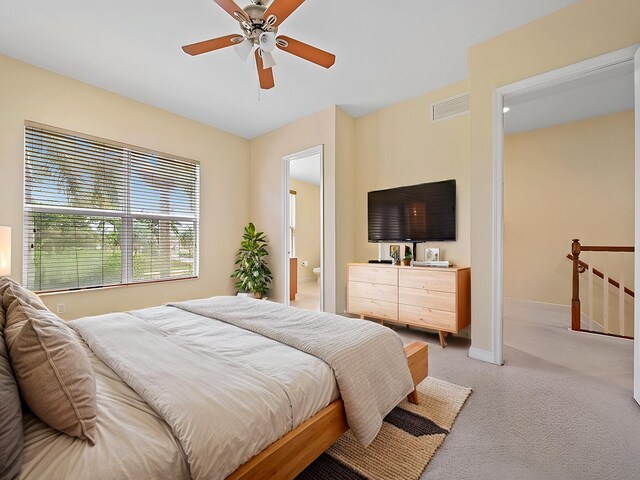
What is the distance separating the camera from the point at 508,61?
2539 mm

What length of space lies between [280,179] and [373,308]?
2433 mm

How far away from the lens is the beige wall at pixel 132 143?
283 centimetres

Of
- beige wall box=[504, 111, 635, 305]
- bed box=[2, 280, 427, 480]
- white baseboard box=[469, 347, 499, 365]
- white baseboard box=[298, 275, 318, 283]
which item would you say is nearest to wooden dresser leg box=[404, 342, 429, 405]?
bed box=[2, 280, 427, 480]

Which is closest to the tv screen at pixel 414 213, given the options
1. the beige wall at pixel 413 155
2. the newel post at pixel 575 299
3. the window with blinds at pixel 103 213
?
the beige wall at pixel 413 155

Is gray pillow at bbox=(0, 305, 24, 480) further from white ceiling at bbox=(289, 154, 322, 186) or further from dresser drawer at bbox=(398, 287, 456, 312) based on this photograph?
white ceiling at bbox=(289, 154, 322, 186)

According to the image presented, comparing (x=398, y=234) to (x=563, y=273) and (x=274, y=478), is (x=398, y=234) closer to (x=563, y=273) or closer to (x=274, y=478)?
(x=563, y=273)

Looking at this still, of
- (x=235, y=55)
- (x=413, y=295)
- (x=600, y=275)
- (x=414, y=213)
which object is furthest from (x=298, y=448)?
(x=600, y=275)

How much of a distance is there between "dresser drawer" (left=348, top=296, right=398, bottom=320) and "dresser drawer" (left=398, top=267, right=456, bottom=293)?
32cm

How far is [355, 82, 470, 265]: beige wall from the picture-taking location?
324cm

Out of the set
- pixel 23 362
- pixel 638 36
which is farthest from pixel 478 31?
pixel 23 362

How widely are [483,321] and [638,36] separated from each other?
2.37 meters

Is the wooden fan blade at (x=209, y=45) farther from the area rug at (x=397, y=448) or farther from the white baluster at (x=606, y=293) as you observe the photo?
the white baluster at (x=606, y=293)

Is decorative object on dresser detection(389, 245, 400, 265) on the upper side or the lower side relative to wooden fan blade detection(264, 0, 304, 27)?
lower

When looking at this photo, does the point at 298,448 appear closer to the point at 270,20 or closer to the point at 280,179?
the point at 270,20
